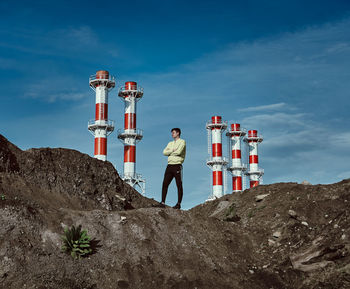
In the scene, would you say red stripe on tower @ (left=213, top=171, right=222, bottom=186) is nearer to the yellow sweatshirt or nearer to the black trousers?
the black trousers

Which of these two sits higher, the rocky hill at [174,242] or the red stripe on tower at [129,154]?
the red stripe on tower at [129,154]

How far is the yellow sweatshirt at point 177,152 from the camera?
45.6ft

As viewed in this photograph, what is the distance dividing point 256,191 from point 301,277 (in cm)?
766

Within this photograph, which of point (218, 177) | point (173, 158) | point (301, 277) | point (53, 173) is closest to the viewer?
point (301, 277)

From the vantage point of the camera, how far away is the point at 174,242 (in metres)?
12.7

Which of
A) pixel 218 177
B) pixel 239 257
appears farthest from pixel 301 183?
pixel 218 177

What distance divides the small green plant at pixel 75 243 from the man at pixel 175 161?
3.68 m

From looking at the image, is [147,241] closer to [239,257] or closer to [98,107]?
[239,257]

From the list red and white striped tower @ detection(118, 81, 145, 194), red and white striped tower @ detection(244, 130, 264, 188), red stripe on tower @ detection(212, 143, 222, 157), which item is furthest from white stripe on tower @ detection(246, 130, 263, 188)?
red and white striped tower @ detection(118, 81, 145, 194)

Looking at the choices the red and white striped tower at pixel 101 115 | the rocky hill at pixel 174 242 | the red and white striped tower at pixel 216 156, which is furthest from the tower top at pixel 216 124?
the rocky hill at pixel 174 242

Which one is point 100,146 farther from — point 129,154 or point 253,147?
point 253,147

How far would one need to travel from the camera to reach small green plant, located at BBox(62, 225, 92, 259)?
11.0 meters

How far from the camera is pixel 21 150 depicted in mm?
18578

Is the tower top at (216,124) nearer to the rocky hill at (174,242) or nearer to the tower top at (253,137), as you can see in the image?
the tower top at (253,137)
